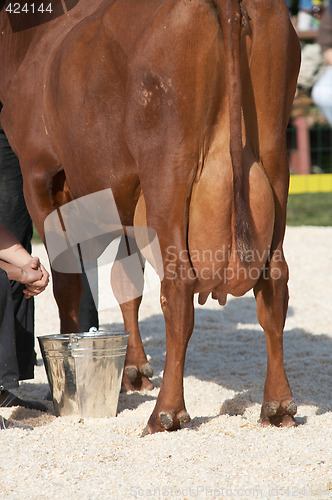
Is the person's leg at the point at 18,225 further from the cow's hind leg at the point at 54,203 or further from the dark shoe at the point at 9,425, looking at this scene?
the dark shoe at the point at 9,425

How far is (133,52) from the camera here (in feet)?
9.74

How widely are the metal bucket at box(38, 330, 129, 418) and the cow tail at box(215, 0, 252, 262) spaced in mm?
858

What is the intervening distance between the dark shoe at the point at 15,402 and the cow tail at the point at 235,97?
1352mm

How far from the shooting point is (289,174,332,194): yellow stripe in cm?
1265

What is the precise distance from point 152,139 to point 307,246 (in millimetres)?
5338

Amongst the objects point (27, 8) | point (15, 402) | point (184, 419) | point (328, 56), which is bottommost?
point (15, 402)

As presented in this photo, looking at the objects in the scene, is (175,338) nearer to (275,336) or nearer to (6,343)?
(275,336)

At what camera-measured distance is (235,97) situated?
2.76m

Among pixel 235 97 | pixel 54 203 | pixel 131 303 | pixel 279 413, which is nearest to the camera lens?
pixel 235 97

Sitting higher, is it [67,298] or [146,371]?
[67,298]

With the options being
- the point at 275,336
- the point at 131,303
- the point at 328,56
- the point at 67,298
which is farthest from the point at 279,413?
the point at 328,56

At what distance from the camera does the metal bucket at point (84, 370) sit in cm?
327

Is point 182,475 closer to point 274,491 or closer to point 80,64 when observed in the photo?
point 274,491

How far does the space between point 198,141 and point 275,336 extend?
2.85 ft
